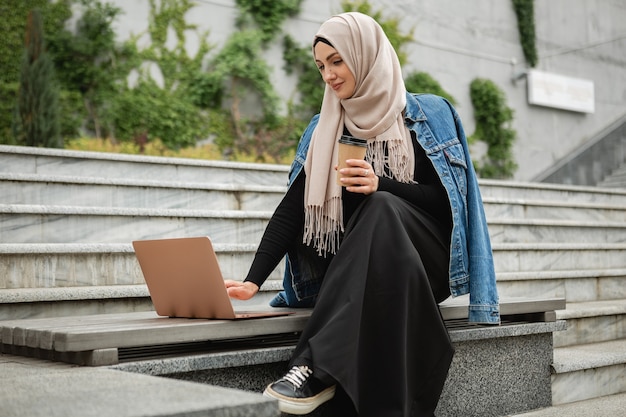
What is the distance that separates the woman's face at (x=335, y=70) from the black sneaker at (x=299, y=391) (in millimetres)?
1009

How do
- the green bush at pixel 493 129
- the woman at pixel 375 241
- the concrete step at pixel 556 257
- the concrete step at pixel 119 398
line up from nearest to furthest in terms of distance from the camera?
1. the concrete step at pixel 119 398
2. the woman at pixel 375 241
3. the concrete step at pixel 556 257
4. the green bush at pixel 493 129

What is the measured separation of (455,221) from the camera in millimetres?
2389

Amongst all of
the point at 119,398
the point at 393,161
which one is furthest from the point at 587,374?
the point at 119,398

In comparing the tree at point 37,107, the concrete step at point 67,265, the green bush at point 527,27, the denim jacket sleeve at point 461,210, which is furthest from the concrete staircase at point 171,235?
the green bush at point 527,27

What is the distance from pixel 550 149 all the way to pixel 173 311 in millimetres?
11819

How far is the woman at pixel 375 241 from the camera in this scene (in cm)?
195

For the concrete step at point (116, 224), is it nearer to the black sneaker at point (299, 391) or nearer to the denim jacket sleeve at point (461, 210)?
the denim jacket sleeve at point (461, 210)

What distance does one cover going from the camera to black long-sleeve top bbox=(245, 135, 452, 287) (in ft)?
7.80

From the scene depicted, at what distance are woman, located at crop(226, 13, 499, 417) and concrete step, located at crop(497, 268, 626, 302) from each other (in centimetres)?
181

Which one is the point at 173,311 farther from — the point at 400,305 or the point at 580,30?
the point at 580,30

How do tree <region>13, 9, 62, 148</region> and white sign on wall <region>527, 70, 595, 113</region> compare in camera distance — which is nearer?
tree <region>13, 9, 62, 148</region>

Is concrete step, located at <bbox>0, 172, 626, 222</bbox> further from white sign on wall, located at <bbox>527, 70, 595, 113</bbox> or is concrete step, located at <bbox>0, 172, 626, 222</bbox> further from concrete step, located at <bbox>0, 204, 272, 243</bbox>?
white sign on wall, located at <bbox>527, 70, 595, 113</bbox>

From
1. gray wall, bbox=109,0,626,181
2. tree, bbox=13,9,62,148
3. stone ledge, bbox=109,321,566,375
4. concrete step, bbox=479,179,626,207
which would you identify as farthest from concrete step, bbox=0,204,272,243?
gray wall, bbox=109,0,626,181

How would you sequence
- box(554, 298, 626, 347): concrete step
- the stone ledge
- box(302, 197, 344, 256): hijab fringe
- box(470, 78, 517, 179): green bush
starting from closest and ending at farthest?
1. the stone ledge
2. box(302, 197, 344, 256): hijab fringe
3. box(554, 298, 626, 347): concrete step
4. box(470, 78, 517, 179): green bush
